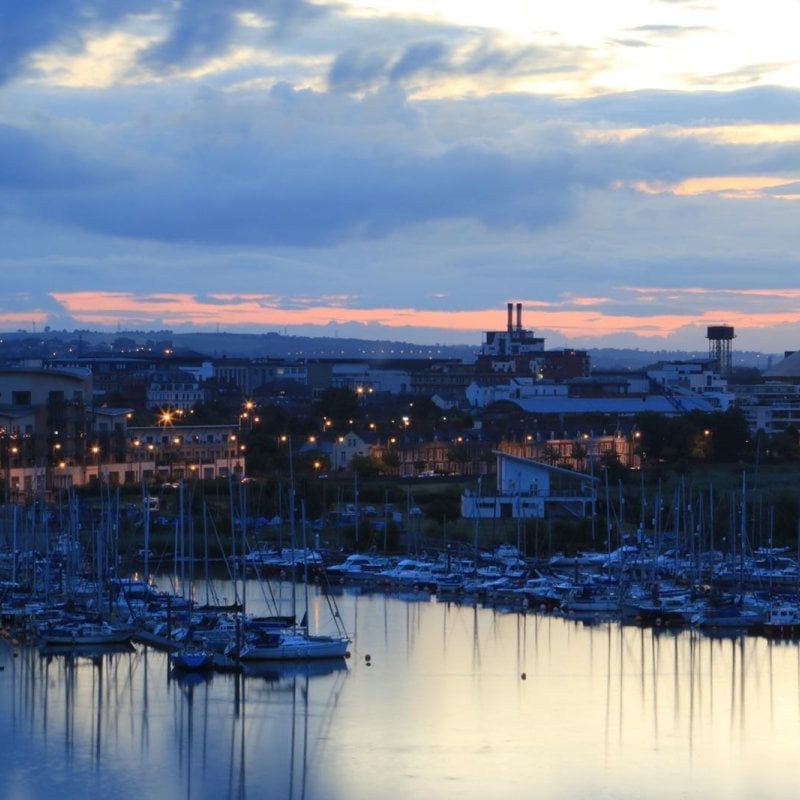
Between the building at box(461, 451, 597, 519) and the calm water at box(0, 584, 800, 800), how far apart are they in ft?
24.9

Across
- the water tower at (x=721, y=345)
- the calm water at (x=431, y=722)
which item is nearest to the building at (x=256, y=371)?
the water tower at (x=721, y=345)

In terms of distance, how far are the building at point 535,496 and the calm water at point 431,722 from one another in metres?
7.58

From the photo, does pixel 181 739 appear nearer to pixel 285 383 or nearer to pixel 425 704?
pixel 425 704

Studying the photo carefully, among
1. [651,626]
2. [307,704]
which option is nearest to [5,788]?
[307,704]

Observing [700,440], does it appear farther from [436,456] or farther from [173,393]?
[173,393]

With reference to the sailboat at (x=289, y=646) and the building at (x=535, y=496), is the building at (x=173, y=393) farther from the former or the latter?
the sailboat at (x=289, y=646)

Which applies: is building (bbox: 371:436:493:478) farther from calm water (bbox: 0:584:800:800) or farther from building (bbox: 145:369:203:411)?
calm water (bbox: 0:584:800:800)

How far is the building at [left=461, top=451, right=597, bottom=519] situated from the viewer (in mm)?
25016

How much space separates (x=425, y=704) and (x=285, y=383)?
4348cm

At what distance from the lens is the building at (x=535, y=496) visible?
25.0m

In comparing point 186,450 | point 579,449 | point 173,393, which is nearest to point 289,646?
point 186,450

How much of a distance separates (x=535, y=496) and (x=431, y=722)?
11901 millimetres

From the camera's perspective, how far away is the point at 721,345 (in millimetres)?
69875

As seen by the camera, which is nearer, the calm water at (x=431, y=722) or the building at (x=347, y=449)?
the calm water at (x=431, y=722)
